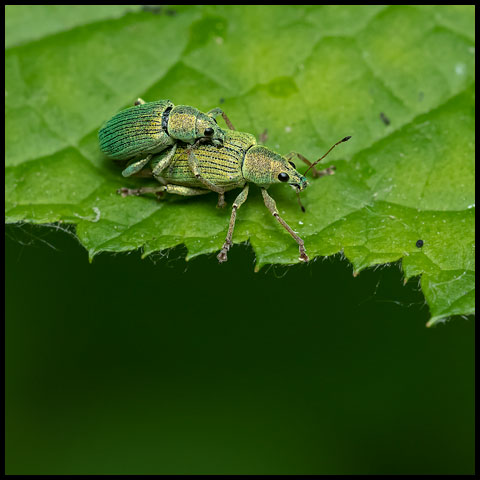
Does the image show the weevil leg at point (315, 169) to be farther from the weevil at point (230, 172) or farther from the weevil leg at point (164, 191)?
the weevil leg at point (164, 191)

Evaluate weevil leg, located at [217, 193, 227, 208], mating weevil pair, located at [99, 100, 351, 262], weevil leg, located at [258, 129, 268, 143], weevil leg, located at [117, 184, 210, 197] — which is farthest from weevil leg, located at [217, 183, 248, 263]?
weevil leg, located at [258, 129, 268, 143]

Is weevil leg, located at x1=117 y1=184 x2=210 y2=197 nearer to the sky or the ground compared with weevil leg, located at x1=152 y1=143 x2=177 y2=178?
nearer to the ground

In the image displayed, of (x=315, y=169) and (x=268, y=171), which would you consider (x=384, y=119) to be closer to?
(x=315, y=169)

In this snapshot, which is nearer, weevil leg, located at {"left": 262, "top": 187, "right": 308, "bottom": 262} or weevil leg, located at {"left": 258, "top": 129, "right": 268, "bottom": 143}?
weevil leg, located at {"left": 262, "top": 187, "right": 308, "bottom": 262}

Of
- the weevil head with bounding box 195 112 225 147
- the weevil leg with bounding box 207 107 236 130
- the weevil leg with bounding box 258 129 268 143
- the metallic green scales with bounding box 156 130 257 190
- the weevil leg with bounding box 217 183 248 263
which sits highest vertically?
the weevil leg with bounding box 207 107 236 130

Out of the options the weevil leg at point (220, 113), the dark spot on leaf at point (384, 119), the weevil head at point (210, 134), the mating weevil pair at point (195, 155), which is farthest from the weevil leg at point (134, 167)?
the dark spot on leaf at point (384, 119)

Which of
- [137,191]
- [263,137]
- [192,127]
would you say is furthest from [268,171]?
[137,191]

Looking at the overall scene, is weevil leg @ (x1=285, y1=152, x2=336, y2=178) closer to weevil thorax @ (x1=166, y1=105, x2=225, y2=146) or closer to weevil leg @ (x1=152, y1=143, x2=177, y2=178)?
weevil thorax @ (x1=166, y1=105, x2=225, y2=146)
